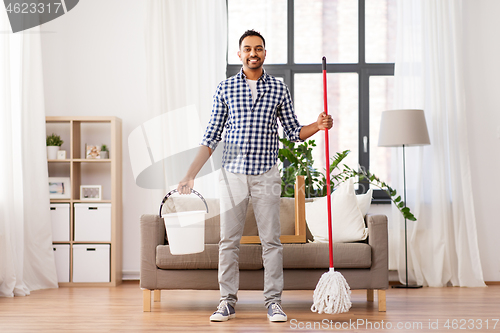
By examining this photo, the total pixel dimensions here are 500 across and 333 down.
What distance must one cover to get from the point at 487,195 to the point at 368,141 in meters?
1.08

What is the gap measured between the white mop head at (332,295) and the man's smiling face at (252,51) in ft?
3.84

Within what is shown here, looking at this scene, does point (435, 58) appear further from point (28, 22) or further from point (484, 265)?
point (28, 22)

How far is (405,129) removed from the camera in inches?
139

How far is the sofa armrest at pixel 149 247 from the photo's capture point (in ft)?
8.91

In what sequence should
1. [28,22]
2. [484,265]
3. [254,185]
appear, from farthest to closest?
[484,265] → [28,22] → [254,185]

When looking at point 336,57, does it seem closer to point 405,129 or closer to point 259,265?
point 405,129

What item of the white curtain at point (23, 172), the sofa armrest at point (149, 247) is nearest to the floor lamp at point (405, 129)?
the sofa armrest at point (149, 247)

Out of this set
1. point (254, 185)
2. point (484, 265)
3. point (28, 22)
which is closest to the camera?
point (254, 185)

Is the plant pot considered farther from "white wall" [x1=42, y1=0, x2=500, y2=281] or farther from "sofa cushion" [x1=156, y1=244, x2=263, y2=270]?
"sofa cushion" [x1=156, y1=244, x2=263, y2=270]

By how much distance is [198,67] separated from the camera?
3922 millimetres

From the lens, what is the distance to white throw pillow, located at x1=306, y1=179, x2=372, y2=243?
285 cm

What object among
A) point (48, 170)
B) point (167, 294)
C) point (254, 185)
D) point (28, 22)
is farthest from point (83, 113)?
point (254, 185)

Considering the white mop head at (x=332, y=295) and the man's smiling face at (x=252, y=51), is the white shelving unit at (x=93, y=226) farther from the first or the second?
the white mop head at (x=332, y=295)

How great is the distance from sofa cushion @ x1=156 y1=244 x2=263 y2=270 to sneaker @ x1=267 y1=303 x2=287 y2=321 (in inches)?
12.3
